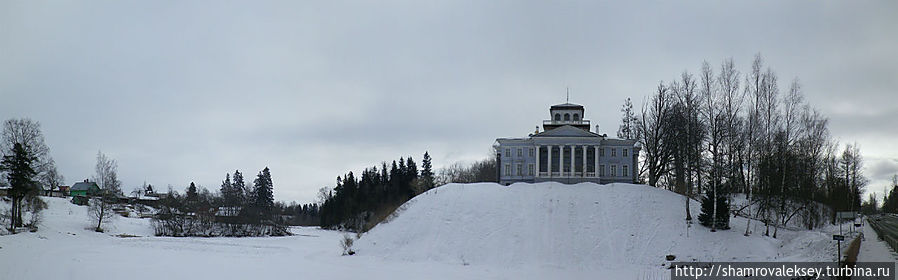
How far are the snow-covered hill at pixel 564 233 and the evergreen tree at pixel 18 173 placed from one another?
94.9 ft

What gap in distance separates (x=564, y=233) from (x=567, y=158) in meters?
17.1

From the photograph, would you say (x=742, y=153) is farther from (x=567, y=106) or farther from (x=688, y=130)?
(x=567, y=106)

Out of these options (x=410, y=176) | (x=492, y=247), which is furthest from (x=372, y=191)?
(x=492, y=247)

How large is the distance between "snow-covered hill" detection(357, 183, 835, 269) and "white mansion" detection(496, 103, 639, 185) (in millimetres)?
6462

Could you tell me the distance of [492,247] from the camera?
31.2m

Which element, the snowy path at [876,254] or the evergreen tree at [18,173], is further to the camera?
the evergreen tree at [18,173]

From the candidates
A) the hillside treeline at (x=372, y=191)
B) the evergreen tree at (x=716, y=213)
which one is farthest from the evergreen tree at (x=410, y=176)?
the evergreen tree at (x=716, y=213)

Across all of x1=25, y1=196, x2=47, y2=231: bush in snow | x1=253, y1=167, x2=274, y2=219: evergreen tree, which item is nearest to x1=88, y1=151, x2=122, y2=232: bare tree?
x1=25, y1=196, x2=47, y2=231: bush in snow

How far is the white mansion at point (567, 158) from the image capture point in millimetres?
47250

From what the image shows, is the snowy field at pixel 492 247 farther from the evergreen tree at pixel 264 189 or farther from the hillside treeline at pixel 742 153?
the evergreen tree at pixel 264 189

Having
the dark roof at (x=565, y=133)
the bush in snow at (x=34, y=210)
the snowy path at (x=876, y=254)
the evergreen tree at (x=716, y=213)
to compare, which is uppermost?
the dark roof at (x=565, y=133)

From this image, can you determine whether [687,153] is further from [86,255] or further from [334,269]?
[86,255]

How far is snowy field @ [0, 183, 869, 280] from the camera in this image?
2559cm

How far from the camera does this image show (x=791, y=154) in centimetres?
3381
